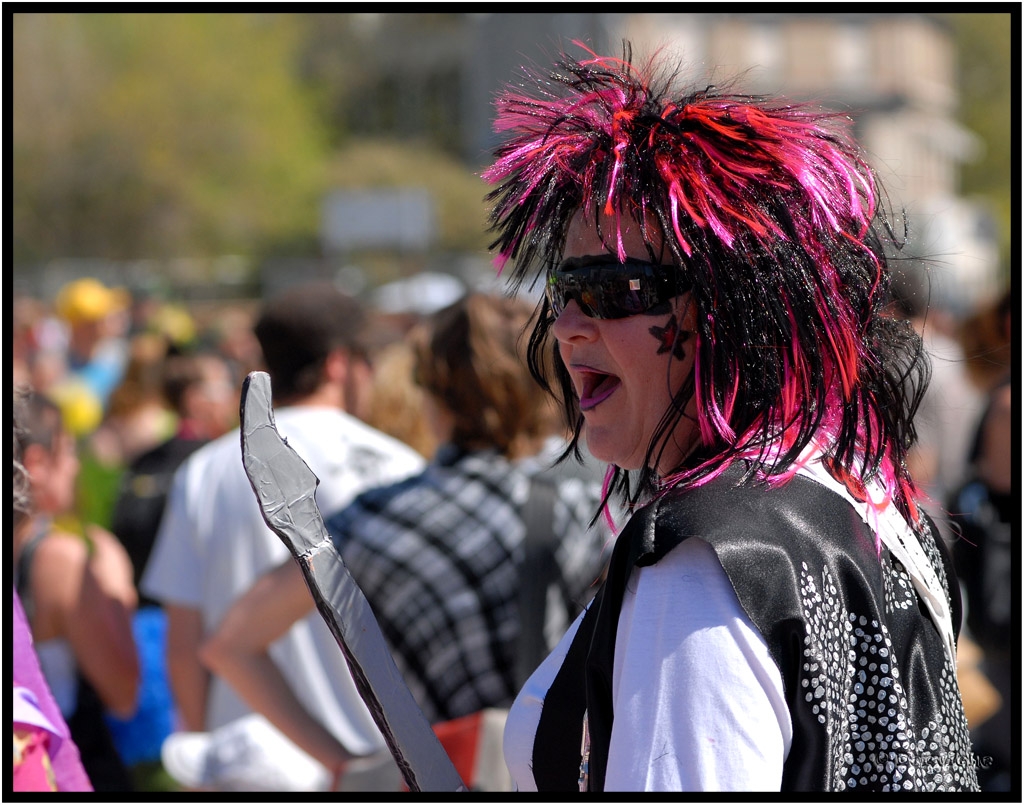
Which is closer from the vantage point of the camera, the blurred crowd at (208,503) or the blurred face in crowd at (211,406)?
the blurred crowd at (208,503)

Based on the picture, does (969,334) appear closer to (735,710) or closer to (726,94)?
(726,94)

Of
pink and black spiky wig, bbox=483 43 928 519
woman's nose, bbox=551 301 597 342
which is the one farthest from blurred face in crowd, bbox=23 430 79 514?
pink and black spiky wig, bbox=483 43 928 519

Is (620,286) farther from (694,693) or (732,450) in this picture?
(694,693)

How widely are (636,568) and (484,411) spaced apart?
5.94 feet

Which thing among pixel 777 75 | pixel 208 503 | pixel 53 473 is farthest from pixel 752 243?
pixel 777 75

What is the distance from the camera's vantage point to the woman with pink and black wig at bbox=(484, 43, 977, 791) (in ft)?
3.66

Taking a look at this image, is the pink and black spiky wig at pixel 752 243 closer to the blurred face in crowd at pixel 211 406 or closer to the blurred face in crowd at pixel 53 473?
the blurred face in crowd at pixel 53 473

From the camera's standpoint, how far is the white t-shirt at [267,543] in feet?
10.0

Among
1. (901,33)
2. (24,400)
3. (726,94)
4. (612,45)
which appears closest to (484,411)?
(24,400)

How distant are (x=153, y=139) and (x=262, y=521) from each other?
4355 cm

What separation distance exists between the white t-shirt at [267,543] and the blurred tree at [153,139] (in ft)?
127

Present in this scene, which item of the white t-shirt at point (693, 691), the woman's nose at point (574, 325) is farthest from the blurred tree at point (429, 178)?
the white t-shirt at point (693, 691)

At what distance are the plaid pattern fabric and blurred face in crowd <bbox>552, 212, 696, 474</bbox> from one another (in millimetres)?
1342

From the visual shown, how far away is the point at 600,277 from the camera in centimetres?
136
